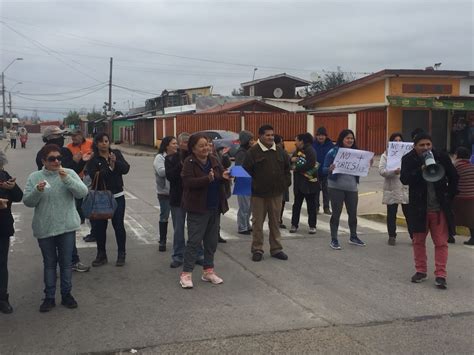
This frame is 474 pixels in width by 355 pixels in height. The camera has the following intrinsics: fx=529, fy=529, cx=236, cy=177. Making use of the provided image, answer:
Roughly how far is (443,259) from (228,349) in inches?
121

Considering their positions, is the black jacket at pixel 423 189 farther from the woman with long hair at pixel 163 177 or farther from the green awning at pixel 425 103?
the green awning at pixel 425 103

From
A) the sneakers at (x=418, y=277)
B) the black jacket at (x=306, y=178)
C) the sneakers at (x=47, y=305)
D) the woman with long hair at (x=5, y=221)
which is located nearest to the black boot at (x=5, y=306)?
the woman with long hair at (x=5, y=221)

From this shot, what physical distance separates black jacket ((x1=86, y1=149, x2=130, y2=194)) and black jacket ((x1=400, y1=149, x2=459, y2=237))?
3.51 m

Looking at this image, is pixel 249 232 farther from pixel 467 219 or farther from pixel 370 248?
pixel 467 219

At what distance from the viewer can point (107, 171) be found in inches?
261

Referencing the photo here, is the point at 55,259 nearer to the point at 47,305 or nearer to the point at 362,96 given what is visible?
the point at 47,305

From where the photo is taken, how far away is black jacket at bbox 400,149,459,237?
6.03 metres

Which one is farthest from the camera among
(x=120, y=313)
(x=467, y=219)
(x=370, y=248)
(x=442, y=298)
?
(x=370, y=248)

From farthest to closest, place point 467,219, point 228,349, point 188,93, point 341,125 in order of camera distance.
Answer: point 188,93
point 341,125
point 467,219
point 228,349

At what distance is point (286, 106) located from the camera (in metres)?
43.7

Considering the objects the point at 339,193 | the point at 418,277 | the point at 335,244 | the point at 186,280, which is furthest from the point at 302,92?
the point at 186,280

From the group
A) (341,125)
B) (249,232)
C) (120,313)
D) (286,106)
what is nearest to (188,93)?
(286,106)

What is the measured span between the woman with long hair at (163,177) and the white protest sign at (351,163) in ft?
→ 8.12

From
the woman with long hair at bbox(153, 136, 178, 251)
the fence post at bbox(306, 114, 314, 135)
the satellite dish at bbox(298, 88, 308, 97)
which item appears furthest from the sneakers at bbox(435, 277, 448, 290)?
the satellite dish at bbox(298, 88, 308, 97)
